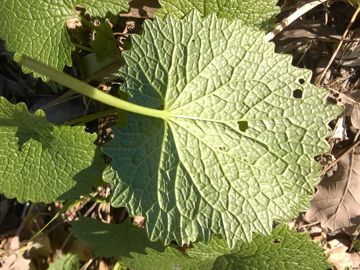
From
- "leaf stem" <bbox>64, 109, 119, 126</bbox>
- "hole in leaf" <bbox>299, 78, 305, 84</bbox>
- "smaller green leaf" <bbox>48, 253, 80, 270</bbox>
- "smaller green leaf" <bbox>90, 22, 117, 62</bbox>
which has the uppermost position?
"hole in leaf" <bbox>299, 78, 305, 84</bbox>

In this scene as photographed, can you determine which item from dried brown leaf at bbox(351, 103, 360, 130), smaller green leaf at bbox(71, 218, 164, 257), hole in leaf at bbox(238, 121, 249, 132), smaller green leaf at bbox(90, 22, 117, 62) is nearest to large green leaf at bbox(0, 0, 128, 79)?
smaller green leaf at bbox(90, 22, 117, 62)

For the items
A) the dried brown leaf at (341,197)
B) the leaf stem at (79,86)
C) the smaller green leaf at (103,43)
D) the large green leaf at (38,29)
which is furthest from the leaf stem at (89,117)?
the dried brown leaf at (341,197)

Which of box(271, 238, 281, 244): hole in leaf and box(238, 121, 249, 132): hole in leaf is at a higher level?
box(238, 121, 249, 132): hole in leaf

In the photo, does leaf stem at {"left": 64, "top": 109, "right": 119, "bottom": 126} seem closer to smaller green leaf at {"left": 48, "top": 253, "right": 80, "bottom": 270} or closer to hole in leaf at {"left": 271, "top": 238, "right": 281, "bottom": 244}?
smaller green leaf at {"left": 48, "top": 253, "right": 80, "bottom": 270}

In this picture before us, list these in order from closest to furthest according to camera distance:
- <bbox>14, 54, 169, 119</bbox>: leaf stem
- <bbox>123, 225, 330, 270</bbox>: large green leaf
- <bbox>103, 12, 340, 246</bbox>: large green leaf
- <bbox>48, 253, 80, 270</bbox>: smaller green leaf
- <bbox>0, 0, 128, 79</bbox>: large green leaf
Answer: <bbox>14, 54, 169, 119</bbox>: leaf stem < <bbox>103, 12, 340, 246</bbox>: large green leaf < <bbox>0, 0, 128, 79</bbox>: large green leaf < <bbox>123, 225, 330, 270</bbox>: large green leaf < <bbox>48, 253, 80, 270</bbox>: smaller green leaf

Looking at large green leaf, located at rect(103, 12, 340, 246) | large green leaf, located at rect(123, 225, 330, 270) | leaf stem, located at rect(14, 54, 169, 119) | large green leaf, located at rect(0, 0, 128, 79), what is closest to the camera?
leaf stem, located at rect(14, 54, 169, 119)
